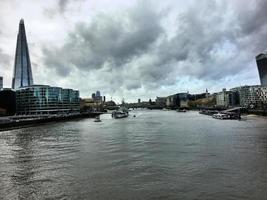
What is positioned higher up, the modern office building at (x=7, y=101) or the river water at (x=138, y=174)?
the modern office building at (x=7, y=101)

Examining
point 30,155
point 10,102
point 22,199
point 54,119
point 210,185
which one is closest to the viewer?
point 22,199

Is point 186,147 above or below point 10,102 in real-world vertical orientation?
below

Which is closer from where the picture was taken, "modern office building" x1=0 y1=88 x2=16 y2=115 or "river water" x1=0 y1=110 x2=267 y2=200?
"river water" x1=0 y1=110 x2=267 y2=200

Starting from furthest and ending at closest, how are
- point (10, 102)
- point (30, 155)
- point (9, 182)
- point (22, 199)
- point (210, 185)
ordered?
point (10, 102)
point (30, 155)
point (9, 182)
point (210, 185)
point (22, 199)

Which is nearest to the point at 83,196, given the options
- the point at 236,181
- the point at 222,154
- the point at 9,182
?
the point at 9,182

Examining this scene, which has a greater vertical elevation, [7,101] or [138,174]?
[7,101]

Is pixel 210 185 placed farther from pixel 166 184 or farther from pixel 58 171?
pixel 58 171

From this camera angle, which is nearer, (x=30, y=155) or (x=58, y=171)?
(x=58, y=171)

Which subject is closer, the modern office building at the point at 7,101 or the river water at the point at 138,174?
the river water at the point at 138,174

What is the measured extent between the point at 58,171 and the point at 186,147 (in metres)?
18.2

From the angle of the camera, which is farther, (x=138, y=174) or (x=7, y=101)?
(x=7, y=101)

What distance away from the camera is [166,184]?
2308 centimetres

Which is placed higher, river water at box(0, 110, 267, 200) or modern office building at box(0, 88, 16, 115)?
modern office building at box(0, 88, 16, 115)

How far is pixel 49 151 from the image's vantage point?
135 feet
